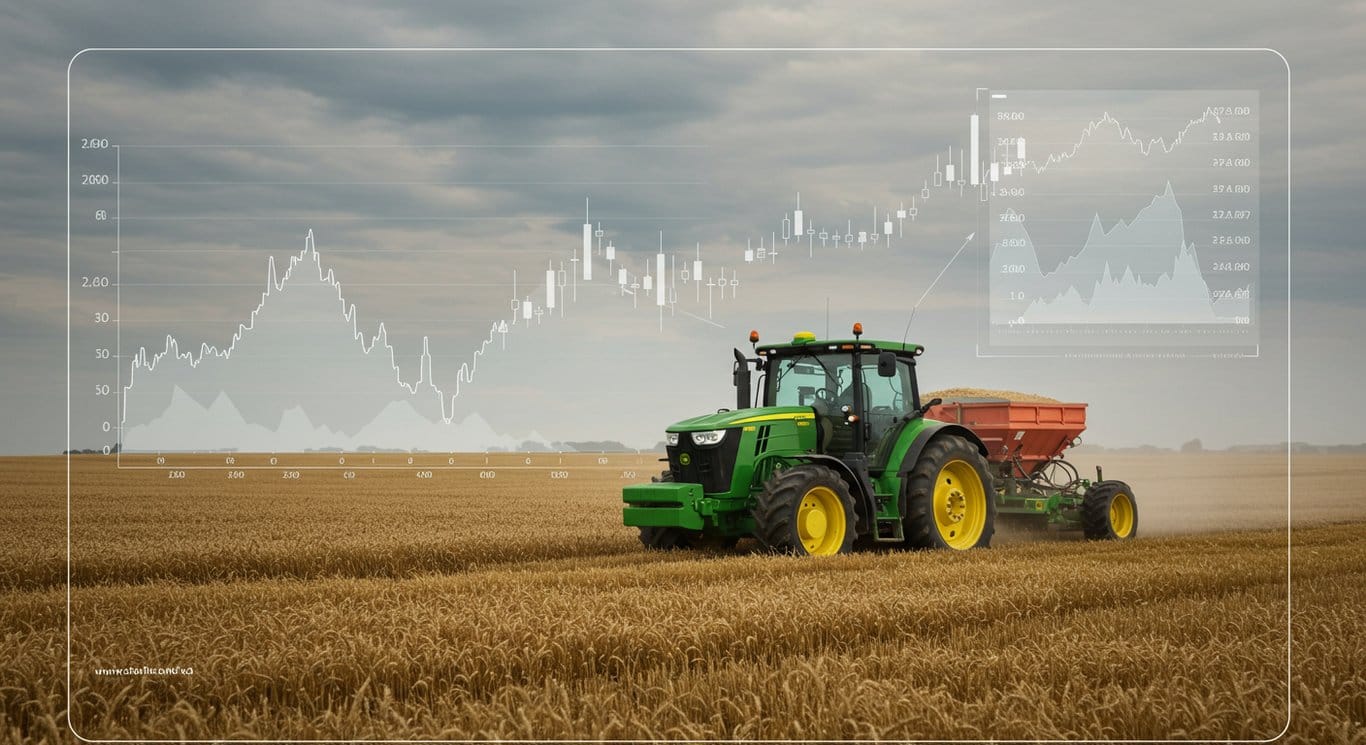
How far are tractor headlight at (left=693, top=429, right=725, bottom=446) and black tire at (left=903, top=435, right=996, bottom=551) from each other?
280 centimetres

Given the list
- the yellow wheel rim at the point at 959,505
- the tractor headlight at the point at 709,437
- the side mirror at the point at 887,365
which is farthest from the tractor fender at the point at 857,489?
the yellow wheel rim at the point at 959,505

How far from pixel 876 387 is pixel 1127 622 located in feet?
20.8

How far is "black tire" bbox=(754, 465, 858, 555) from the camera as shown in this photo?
13.1 meters

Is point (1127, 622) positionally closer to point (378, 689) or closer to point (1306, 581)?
point (1306, 581)

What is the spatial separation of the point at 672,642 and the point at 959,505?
356 inches

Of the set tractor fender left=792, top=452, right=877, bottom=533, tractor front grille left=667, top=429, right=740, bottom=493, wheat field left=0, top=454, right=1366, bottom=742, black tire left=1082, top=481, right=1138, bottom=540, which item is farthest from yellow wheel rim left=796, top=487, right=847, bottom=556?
black tire left=1082, top=481, right=1138, bottom=540

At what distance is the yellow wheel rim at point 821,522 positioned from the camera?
13.5 m

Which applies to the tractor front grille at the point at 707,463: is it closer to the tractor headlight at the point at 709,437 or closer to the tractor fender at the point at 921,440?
the tractor headlight at the point at 709,437

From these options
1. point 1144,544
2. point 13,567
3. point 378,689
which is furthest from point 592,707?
point 1144,544

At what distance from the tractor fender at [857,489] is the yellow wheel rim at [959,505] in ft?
5.03

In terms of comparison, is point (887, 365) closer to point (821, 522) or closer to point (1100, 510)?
point (821, 522)

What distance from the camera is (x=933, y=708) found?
5.39 meters

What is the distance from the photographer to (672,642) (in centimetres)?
752

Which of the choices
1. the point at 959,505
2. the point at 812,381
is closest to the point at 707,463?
the point at 812,381
